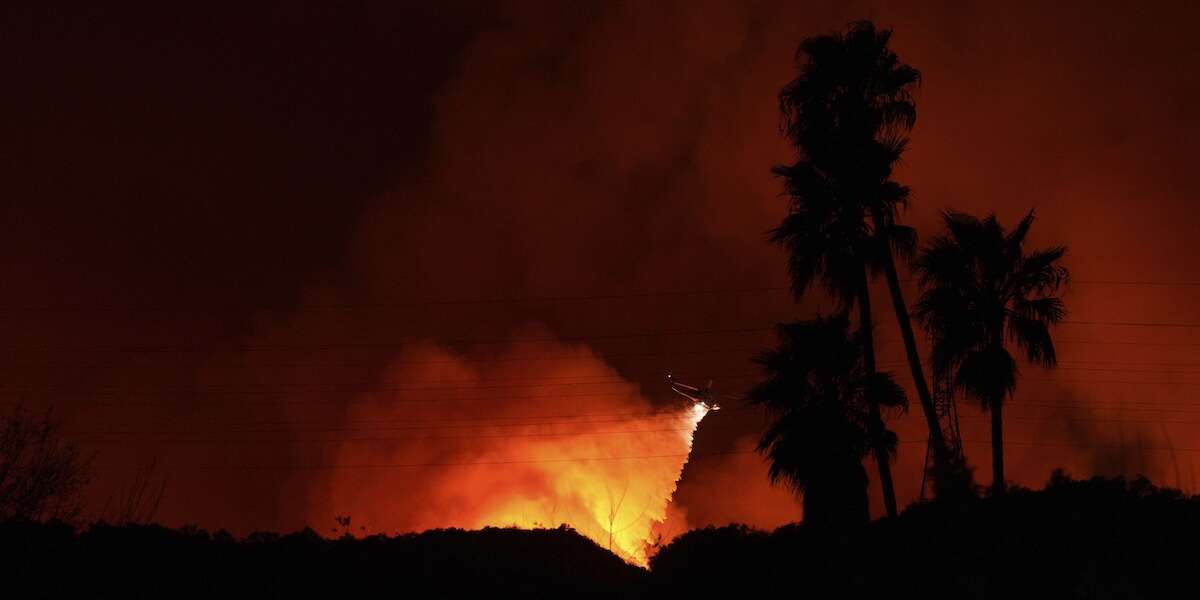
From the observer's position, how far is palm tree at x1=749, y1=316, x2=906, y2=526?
2770 centimetres

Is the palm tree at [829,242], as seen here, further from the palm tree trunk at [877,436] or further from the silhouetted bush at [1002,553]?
the silhouetted bush at [1002,553]

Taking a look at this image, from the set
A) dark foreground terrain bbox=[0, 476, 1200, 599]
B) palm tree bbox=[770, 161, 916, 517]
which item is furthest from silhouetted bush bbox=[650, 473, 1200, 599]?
palm tree bbox=[770, 161, 916, 517]

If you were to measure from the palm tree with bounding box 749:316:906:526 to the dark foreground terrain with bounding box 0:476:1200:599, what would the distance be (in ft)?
5.88

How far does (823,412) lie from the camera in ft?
93.1

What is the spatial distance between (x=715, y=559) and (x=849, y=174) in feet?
38.3

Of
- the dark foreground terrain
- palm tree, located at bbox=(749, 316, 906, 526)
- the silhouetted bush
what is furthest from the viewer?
palm tree, located at bbox=(749, 316, 906, 526)

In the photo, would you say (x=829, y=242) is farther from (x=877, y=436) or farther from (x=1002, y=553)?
(x=1002, y=553)

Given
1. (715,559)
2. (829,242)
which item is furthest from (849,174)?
(715,559)

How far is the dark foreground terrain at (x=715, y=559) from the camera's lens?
18.6 metres

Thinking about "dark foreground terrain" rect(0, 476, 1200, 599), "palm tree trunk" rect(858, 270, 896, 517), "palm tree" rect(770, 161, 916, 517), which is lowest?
"dark foreground terrain" rect(0, 476, 1200, 599)

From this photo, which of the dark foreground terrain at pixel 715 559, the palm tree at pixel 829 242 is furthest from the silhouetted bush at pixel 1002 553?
the palm tree at pixel 829 242

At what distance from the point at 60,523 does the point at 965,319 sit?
79.4 feet

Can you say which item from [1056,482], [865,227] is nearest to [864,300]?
[865,227]

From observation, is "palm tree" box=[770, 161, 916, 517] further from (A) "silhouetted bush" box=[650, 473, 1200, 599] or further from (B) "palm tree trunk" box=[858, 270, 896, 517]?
(A) "silhouetted bush" box=[650, 473, 1200, 599]
